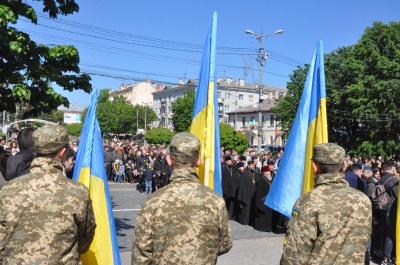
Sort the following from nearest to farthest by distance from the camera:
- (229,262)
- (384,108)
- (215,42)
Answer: (215,42), (229,262), (384,108)

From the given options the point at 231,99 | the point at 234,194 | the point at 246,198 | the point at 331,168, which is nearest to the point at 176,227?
the point at 331,168

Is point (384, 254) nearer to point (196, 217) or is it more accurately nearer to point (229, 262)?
point (229, 262)

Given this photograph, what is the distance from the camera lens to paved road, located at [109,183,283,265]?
336 inches

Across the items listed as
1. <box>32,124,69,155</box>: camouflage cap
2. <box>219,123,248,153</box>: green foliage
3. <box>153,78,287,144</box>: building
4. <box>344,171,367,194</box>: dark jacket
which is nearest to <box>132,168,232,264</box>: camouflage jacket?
<box>32,124,69,155</box>: camouflage cap

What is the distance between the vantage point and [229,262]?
829 cm

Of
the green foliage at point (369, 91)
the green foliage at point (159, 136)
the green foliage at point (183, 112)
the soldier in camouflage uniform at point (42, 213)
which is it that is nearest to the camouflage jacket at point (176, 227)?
the soldier in camouflage uniform at point (42, 213)

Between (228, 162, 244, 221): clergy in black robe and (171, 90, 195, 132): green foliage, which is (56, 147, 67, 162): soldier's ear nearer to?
Answer: (228, 162, 244, 221): clergy in black robe

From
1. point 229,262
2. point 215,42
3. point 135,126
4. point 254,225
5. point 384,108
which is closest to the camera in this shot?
point 215,42

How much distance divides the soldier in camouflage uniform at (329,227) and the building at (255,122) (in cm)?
7091

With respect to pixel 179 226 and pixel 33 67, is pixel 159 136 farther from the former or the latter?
pixel 179 226

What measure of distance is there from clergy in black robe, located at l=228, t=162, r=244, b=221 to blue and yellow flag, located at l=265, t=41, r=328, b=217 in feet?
25.4

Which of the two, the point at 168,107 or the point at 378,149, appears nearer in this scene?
the point at 378,149

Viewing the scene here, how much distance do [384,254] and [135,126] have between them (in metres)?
101

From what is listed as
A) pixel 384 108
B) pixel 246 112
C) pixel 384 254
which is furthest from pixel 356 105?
pixel 246 112
